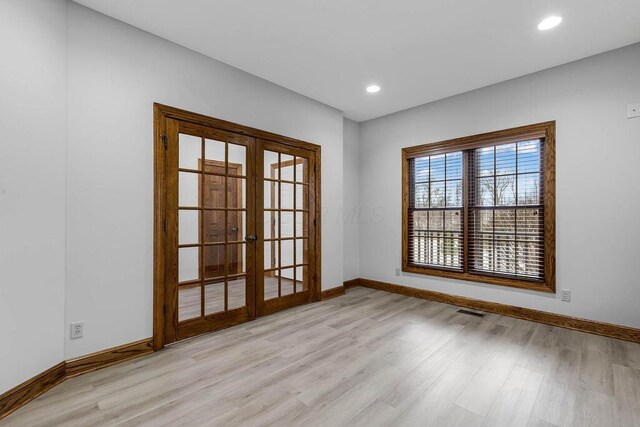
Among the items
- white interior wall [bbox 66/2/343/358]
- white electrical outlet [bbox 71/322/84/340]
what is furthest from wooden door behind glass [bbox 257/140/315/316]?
white electrical outlet [bbox 71/322/84/340]

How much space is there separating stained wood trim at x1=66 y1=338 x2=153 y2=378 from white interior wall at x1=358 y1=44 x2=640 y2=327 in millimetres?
3861

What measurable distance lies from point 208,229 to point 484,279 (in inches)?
137

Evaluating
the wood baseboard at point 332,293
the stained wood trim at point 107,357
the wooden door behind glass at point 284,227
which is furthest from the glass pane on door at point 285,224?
the stained wood trim at point 107,357

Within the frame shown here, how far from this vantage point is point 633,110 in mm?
2953

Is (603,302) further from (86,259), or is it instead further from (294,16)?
(86,259)

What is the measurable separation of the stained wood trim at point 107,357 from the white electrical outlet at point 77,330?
0.59ft

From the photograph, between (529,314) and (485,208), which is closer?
(529,314)

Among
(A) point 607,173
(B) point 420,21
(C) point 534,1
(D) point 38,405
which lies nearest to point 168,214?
(D) point 38,405

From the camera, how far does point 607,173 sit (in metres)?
3.09

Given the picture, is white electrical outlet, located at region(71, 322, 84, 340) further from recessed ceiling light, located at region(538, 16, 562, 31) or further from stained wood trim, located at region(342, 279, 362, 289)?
recessed ceiling light, located at region(538, 16, 562, 31)

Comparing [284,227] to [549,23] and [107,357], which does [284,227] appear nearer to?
[107,357]

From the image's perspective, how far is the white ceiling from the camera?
2.41 m

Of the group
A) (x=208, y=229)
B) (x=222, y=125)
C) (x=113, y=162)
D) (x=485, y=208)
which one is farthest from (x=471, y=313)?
(x=113, y=162)

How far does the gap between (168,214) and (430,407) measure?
8.60ft
